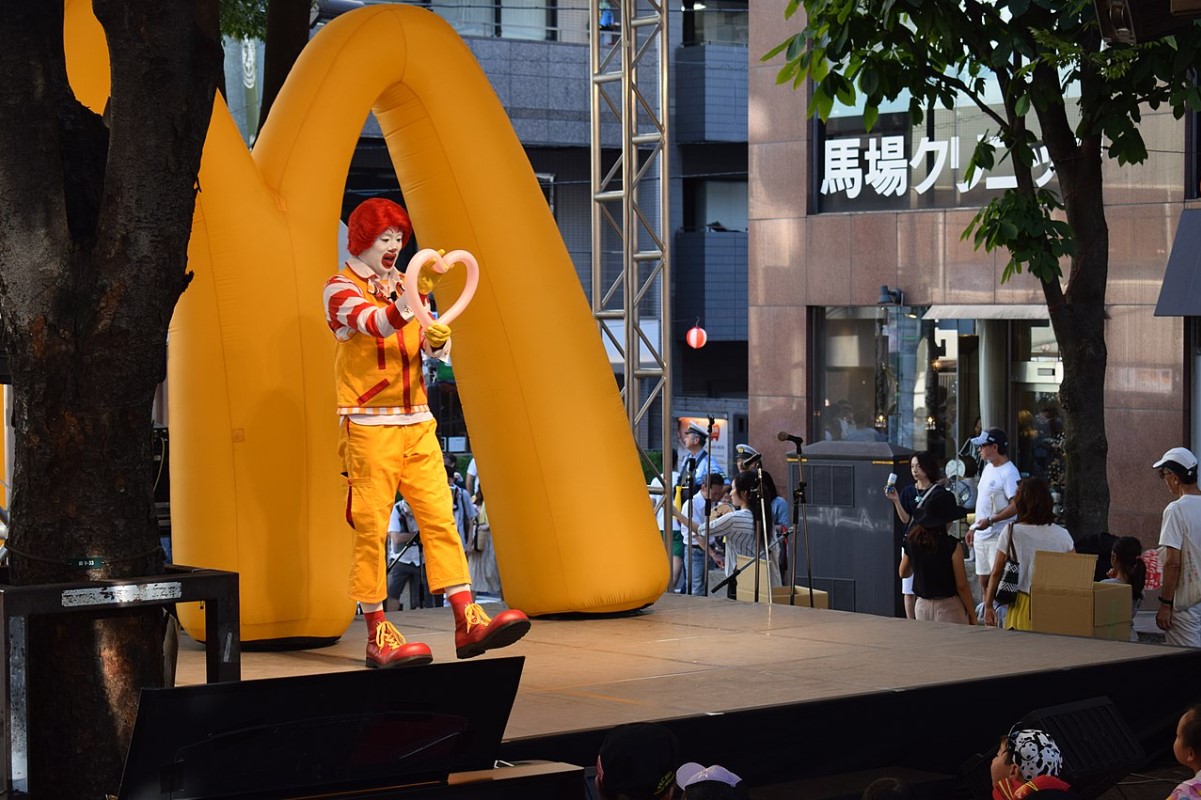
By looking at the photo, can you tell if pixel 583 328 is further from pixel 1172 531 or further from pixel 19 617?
pixel 19 617

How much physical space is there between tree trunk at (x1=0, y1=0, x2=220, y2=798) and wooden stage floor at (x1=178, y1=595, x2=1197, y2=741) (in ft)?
5.21

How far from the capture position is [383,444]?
6.57 metres

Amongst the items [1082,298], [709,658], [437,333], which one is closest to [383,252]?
[437,333]

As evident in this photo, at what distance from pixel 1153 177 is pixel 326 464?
1075cm

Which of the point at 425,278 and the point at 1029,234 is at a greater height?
the point at 1029,234

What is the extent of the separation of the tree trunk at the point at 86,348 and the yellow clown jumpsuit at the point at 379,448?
2.29 m

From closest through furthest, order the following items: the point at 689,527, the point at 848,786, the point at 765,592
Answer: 1. the point at 848,786
2. the point at 765,592
3. the point at 689,527

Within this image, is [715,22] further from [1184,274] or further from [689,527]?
[689,527]

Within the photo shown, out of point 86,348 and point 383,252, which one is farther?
point 383,252

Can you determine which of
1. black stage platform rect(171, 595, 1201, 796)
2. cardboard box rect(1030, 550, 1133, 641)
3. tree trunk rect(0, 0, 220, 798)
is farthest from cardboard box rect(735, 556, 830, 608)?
tree trunk rect(0, 0, 220, 798)

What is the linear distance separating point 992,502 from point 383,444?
6401 millimetres

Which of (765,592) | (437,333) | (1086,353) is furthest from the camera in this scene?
(765,592)

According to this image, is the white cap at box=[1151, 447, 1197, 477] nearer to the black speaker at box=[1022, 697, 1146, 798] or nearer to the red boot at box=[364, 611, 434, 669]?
the black speaker at box=[1022, 697, 1146, 798]

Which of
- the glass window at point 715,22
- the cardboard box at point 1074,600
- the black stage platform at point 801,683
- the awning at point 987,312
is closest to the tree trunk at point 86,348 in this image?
the black stage platform at point 801,683
